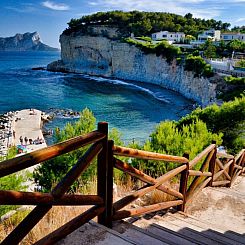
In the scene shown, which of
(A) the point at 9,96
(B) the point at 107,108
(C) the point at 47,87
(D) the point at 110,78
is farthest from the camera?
(D) the point at 110,78

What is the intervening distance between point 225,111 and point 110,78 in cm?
4934

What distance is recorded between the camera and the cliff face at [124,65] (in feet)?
135

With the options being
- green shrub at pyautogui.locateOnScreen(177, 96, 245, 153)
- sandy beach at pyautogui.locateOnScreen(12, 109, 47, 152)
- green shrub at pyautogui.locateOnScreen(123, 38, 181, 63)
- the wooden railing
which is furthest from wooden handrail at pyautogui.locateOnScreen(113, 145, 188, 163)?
green shrub at pyautogui.locateOnScreen(123, 38, 181, 63)

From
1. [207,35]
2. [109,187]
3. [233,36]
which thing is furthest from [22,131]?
[233,36]

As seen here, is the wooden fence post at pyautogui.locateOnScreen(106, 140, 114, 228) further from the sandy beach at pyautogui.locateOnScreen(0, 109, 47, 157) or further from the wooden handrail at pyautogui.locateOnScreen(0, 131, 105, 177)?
the sandy beach at pyautogui.locateOnScreen(0, 109, 47, 157)

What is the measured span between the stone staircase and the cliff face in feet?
101

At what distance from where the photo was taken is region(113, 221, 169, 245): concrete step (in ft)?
8.32

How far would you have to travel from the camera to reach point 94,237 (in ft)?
A: 7.74

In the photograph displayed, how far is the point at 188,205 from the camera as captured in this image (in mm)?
4496

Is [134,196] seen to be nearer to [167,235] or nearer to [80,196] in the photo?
[167,235]

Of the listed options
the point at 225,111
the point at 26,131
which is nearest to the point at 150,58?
the point at 26,131

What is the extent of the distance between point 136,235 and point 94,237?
0.45m

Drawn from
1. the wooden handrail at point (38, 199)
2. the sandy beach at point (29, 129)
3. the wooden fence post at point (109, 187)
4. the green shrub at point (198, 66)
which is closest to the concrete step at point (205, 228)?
the wooden fence post at point (109, 187)

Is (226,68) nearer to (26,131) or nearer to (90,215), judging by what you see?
(26,131)
